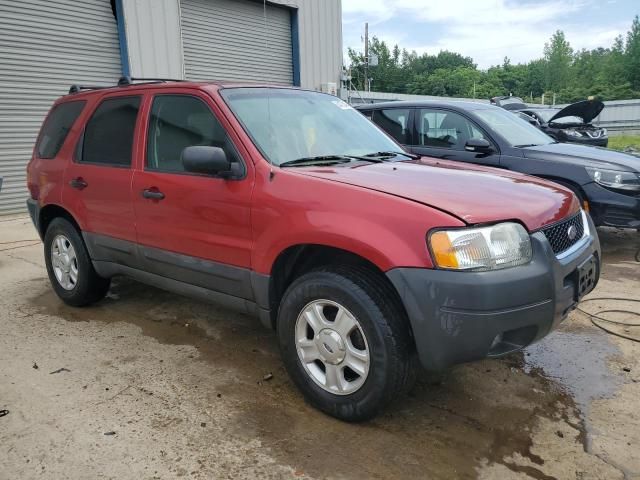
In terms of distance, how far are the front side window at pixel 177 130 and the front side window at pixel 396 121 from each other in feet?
11.5

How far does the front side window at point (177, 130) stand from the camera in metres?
3.33

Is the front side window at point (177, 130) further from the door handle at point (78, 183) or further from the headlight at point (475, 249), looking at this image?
the headlight at point (475, 249)

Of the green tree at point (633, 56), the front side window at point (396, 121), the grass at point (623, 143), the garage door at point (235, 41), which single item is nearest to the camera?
the front side window at point (396, 121)

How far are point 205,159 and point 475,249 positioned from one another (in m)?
1.54

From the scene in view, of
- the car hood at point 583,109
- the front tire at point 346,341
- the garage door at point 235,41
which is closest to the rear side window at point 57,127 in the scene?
the front tire at point 346,341

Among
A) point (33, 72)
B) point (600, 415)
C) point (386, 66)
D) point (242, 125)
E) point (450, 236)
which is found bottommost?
point (600, 415)

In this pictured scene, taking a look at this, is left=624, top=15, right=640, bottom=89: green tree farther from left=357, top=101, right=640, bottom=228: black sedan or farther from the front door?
the front door

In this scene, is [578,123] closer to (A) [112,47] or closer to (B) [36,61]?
(A) [112,47]

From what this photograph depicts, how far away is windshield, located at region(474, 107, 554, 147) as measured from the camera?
6.04 m

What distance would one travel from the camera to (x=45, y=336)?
Answer: 399 centimetres

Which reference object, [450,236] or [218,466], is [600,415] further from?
[218,466]

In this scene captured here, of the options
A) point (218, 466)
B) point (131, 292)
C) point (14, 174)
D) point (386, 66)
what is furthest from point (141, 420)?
point (386, 66)

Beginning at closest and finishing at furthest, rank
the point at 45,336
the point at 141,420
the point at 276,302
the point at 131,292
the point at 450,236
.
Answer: the point at 450,236 → the point at 141,420 → the point at 276,302 → the point at 45,336 → the point at 131,292

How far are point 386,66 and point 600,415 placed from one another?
8197 centimetres
